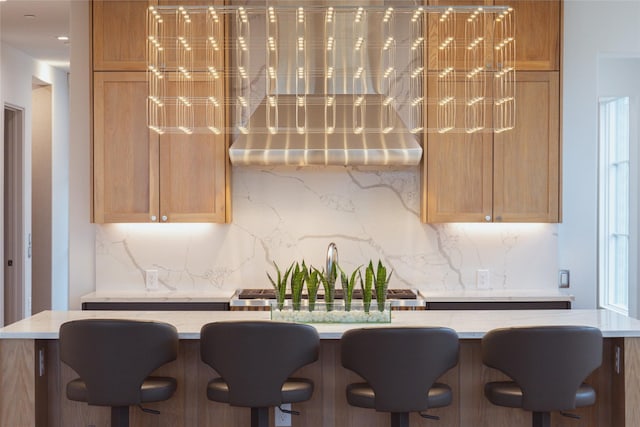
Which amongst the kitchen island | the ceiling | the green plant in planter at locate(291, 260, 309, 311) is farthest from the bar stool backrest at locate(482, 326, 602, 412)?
the ceiling

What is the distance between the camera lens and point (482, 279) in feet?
17.9

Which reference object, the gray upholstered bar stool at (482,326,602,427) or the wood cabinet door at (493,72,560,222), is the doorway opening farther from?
the gray upholstered bar stool at (482,326,602,427)

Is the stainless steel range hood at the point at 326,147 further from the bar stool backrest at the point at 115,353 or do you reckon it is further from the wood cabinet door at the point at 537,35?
the bar stool backrest at the point at 115,353

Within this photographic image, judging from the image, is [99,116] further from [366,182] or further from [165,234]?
[366,182]

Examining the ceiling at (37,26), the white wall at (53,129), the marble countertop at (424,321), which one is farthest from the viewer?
the white wall at (53,129)

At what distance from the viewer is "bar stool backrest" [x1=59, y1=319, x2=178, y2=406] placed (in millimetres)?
3113

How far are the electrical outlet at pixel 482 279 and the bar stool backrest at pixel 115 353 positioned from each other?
2.82 meters

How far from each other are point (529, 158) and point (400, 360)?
2.55m

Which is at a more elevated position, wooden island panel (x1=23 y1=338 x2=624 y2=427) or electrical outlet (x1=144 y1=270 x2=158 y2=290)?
electrical outlet (x1=144 y1=270 x2=158 y2=290)

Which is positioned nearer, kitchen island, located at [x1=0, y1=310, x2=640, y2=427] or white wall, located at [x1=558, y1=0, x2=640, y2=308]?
kitchen island, located at [x1=0, y1=310, x2=640, y2=427]

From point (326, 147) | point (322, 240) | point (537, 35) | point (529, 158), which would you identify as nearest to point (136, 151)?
point (326, 147)

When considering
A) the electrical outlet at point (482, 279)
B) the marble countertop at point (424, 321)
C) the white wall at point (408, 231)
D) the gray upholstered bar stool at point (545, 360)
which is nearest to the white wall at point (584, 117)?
the white wall at point (408, 231)

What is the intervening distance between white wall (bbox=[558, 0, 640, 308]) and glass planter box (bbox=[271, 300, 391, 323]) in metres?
2.42

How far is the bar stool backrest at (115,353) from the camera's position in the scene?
123 inches
